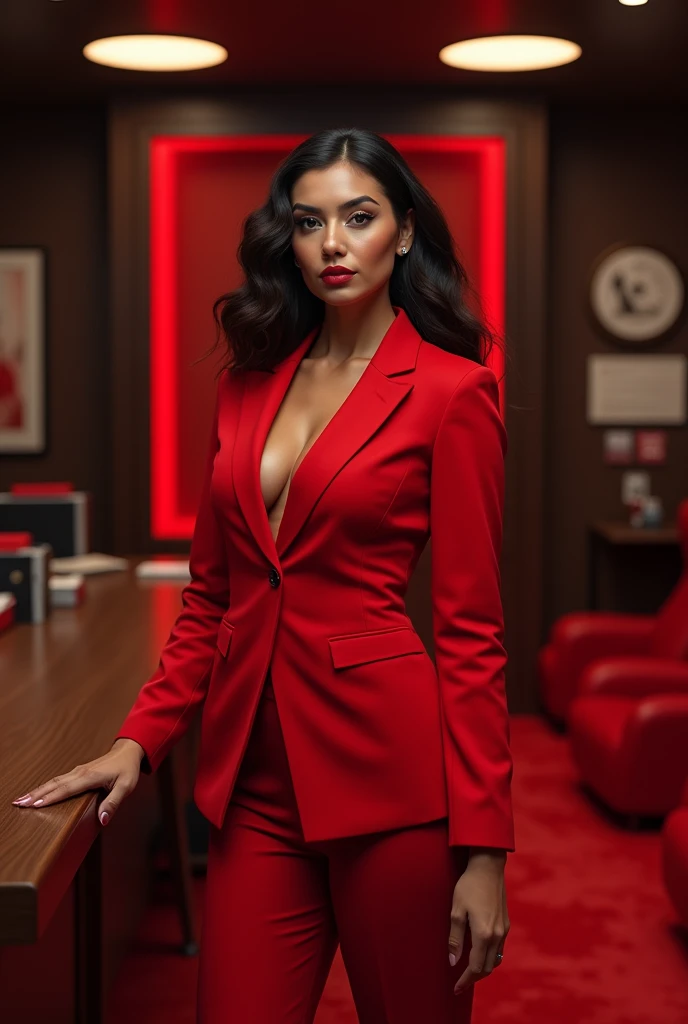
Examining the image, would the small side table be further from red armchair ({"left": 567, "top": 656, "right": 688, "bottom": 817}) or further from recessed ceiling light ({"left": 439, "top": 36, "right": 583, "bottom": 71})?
recessed ceiling light ({"left": 439, "top": 36, "right": 583, "bottom": 71})

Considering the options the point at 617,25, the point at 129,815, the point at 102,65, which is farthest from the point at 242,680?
the point at 102,65

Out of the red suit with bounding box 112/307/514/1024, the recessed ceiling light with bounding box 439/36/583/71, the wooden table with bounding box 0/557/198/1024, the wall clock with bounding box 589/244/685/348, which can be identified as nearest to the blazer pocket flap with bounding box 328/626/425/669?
the red suit with bounding box 112/307/514/1024

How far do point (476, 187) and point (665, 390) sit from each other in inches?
54.0

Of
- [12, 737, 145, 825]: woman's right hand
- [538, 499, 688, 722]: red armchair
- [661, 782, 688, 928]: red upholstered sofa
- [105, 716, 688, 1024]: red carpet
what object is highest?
[12, 737, 145, 825]: woman's right hand

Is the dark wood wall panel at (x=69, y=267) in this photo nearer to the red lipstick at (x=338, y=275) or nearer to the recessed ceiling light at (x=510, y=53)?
the recessed ceiling light at (x=510, y=53)

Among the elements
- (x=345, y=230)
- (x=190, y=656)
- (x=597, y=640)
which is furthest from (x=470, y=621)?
(x=597, y=640)

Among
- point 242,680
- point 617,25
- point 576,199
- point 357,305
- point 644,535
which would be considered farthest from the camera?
point 576,199

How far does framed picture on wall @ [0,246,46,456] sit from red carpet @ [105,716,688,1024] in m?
3.02

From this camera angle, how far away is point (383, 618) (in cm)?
160

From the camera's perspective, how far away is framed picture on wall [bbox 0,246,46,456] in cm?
612

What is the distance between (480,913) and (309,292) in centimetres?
91

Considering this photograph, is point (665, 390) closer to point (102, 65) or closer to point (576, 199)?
point (576, 199)

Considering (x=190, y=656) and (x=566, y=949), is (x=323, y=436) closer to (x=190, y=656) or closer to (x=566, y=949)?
(x=190, y=656)

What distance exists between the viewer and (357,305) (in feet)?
5.75
